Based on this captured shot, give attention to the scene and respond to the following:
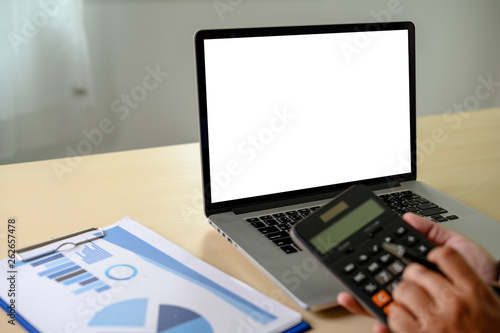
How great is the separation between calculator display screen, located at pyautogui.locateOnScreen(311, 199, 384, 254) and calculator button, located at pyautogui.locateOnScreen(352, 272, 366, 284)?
0.04 meters

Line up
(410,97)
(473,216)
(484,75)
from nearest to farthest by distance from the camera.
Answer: (473,216)
(410,97)
(484,75)

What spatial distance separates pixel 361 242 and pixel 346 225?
0.02m

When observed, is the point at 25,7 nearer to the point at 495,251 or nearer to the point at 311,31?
the point at 311,31

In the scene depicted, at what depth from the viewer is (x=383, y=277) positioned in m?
0.59

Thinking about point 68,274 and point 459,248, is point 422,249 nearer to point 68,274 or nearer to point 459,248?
point 459,248

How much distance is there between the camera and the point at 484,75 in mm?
3102

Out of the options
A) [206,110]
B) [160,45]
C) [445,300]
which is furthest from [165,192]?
[160,45]

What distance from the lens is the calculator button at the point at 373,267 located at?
1.97ft

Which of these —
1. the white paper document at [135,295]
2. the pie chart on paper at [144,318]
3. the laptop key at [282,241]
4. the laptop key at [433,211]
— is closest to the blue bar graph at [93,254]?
the white paper document at [135,295]

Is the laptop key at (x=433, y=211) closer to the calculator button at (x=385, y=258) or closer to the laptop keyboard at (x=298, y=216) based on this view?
the laptop keyboard at (x=298, y=216)

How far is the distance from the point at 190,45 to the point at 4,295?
1929 millimetres

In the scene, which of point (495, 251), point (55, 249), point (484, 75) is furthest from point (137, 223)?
point (484, 75)

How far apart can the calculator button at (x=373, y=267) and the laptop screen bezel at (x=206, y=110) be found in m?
0.29

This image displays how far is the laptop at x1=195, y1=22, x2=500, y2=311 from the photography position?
83cm
